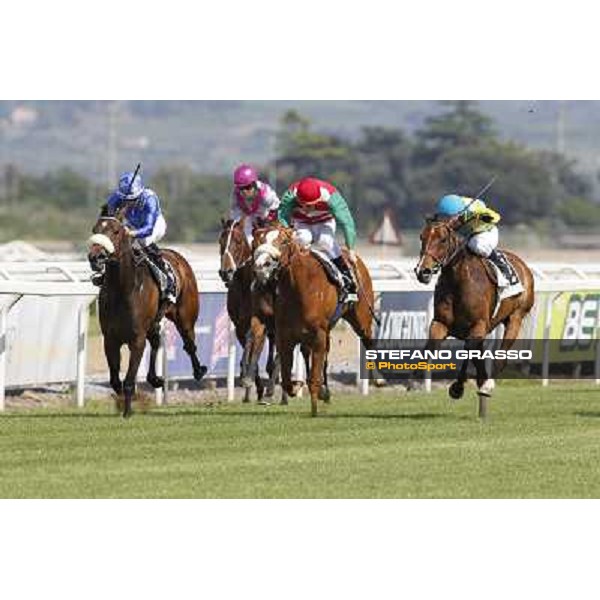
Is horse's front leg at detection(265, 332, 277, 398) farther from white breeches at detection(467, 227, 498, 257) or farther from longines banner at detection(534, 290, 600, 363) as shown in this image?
longines banner at detection(534, 290, 600, 363)

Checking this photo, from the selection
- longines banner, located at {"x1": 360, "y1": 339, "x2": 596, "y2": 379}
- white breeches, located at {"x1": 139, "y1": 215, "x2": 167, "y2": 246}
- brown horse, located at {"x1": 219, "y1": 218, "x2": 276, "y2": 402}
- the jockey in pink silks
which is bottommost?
longines banner, located at {"x1": 360, "y1": 339, "x2": 596, "y2": 379}

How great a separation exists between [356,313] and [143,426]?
240 cm

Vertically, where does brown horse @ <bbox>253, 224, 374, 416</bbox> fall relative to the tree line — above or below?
above

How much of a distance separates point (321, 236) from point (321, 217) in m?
0.18

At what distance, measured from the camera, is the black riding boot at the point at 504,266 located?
15.8m

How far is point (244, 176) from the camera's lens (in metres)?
16.7

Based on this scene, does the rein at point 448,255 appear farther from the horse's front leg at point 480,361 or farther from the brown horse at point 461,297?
the horse's front leg at point 480,361

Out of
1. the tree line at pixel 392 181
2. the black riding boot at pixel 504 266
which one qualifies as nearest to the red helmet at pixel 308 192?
the black riding boot at pixel 504 266

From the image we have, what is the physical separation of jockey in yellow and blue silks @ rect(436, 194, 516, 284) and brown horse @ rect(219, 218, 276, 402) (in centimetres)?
173

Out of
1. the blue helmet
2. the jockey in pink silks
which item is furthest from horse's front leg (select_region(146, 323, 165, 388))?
the blue helmet

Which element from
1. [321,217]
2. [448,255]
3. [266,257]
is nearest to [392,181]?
[321,217]

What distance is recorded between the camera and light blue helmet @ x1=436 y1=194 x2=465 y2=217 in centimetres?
1510

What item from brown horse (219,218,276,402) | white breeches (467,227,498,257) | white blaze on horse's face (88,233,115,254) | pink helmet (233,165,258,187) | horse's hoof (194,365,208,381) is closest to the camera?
white blaze on horse's face (88,233,115,254)

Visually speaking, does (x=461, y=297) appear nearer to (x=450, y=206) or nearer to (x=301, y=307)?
(x=450, y=206)
